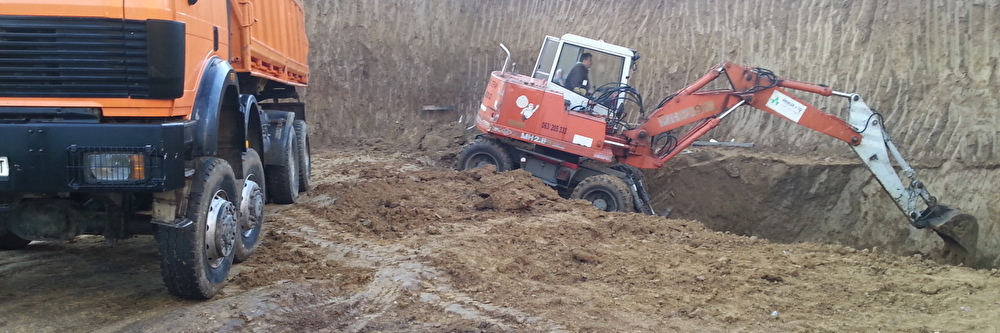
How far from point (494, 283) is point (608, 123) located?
18.7ft

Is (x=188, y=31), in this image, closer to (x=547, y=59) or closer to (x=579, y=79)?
(x=579, y=79)

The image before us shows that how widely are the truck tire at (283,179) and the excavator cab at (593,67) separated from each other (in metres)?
4.28

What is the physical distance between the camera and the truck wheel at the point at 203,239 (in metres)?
4.25

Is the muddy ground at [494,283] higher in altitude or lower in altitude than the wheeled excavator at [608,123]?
lower

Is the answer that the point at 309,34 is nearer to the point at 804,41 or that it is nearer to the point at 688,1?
the point at 688,1

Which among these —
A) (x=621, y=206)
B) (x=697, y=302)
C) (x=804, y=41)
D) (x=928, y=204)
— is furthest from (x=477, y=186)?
(x=804, y=41)

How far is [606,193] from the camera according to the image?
10273 millimetres

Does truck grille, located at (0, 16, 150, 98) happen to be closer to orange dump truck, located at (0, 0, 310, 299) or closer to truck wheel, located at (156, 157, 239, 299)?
orange dump truck, located at (0, 0, 310, 299)

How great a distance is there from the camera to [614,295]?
17.4 feet

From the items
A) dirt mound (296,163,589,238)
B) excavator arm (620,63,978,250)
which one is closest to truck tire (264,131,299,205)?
dirt mound (296,163,589,238)

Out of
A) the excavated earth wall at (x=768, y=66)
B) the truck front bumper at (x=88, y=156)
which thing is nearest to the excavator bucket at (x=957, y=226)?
the excavated earth wall at (x=768, y=66)

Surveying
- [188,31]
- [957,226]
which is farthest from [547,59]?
[188,31]

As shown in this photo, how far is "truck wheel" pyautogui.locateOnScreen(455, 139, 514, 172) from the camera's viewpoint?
1109 cm

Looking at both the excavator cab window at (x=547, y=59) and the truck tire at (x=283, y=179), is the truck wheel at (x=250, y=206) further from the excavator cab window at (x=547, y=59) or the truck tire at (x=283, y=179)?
the excavator cab window at (x=547, y=59)
